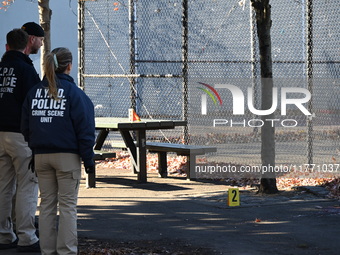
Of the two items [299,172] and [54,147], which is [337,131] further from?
[54,147]

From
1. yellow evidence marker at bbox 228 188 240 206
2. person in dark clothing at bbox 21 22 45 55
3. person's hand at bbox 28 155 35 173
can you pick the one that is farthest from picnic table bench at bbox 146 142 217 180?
person's hand at bbox 28 155 35 173

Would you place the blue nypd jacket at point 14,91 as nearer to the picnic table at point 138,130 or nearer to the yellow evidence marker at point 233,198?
the yellow evidence marker at point 233,198

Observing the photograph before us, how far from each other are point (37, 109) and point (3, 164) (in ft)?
4.53

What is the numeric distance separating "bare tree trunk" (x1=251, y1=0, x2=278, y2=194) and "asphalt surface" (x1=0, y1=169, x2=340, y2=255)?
0.88 feet

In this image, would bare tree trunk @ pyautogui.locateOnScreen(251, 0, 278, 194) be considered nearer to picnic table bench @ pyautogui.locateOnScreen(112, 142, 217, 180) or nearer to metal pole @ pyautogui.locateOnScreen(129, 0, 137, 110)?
picnic table bench @ pyautogui.locateOnScreen(112, 142, 217, 180)

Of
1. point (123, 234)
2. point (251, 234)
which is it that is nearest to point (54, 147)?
point (123, 234)

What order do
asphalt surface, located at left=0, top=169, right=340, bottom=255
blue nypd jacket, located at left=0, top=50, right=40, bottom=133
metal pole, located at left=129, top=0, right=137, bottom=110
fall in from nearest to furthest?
blue nypd jacket, located at left=0, top=50, right=40, bottom=133, asphalt surface, located at left=0, top=169, right=340, bottom=255, metal pole, located at left=129, top=0, right=137, bottom=110

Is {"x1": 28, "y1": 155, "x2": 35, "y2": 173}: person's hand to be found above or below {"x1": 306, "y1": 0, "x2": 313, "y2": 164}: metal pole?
below

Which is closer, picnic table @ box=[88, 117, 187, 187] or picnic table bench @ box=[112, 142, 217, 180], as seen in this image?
picnic table @ box=[88, 117, 187, 187]

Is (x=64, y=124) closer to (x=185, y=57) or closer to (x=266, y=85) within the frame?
(x=266, y=85)

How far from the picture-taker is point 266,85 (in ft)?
37.1

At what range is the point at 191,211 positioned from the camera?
10.0m

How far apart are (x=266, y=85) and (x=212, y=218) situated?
2.68m

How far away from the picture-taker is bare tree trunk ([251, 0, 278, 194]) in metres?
11.2
